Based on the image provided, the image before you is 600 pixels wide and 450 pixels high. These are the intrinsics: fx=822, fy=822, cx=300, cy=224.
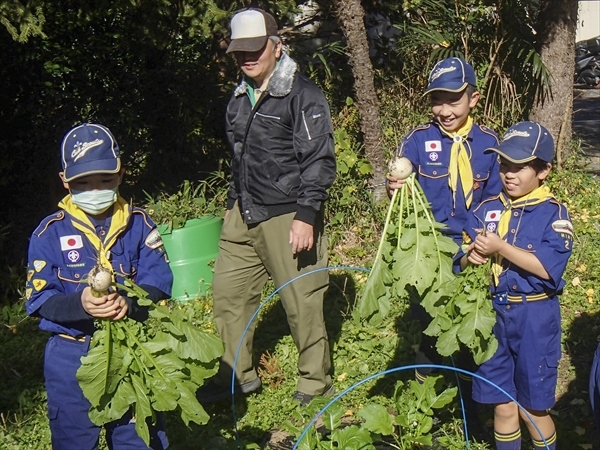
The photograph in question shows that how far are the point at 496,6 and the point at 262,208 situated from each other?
12.3 ft

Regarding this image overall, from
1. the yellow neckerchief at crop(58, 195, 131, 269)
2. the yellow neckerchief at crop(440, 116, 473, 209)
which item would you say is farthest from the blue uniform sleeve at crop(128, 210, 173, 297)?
the yellow neckerchief at crop(440, 116, 473, 209)

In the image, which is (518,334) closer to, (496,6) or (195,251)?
(195,251)

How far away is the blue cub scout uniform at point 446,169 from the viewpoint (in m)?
4.05

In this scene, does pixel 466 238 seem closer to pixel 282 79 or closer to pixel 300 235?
pixel 300 235

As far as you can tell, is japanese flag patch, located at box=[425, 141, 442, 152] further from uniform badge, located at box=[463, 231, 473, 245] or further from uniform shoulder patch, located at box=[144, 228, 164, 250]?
uniform shoulder patch, located at box=[144, 228, 164, 250]

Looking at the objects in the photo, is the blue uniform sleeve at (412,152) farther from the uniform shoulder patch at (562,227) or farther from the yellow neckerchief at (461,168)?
the uniform shoulder patch at (562,227)

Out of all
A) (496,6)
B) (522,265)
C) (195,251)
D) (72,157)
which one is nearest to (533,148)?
(522,265)

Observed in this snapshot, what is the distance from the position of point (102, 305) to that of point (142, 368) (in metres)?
0.29

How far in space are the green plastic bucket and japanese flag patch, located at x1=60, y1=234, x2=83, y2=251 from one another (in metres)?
2.82

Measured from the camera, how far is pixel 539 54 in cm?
720

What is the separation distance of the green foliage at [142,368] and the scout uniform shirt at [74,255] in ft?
0.68

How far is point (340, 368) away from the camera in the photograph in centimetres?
510

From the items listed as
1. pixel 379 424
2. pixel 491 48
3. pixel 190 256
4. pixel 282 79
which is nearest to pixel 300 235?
pixel 282 79

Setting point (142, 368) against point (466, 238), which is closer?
point (142, 368)
